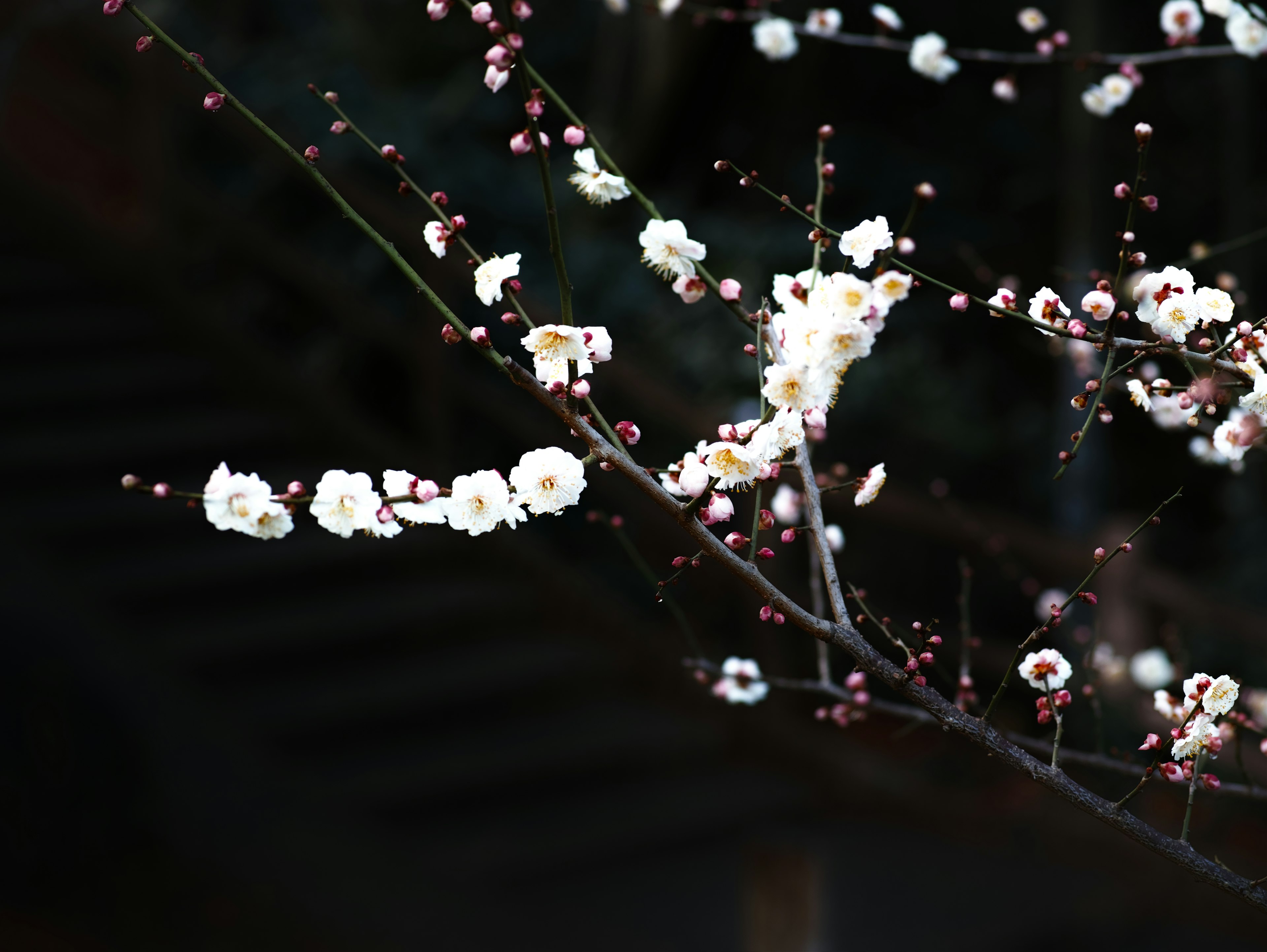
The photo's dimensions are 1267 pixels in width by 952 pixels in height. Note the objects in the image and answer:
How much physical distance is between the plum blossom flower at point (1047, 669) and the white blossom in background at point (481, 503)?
49 centimetres

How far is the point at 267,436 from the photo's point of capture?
129 inches

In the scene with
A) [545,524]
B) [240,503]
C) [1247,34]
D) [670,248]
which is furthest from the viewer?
[545,524]

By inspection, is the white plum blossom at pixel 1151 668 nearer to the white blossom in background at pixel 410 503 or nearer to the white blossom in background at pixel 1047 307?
the white blossom in background at pixel 1047 307

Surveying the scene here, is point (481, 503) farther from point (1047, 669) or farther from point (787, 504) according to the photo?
point (787, 504)

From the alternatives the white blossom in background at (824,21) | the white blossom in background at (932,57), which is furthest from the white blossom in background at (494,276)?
the white blossom in background at (932,57)

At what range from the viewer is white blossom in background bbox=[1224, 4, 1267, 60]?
1.27 m

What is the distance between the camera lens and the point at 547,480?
870 millimetres

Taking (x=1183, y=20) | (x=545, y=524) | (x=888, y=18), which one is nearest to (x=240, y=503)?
(x=888, y=18)

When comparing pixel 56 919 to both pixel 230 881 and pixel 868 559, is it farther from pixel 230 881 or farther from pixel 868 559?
pixel 868 559

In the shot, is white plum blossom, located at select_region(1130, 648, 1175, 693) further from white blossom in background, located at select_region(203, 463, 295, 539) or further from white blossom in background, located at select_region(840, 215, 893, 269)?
white blossom in background, located at select_region(203, 463, 295, 539)

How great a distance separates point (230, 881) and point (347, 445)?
140 centimetres

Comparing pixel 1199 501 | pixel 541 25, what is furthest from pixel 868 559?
pixel 541 25

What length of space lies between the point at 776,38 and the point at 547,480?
118cm

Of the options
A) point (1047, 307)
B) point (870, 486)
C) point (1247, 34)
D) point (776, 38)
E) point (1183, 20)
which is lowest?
point (870, 486)
